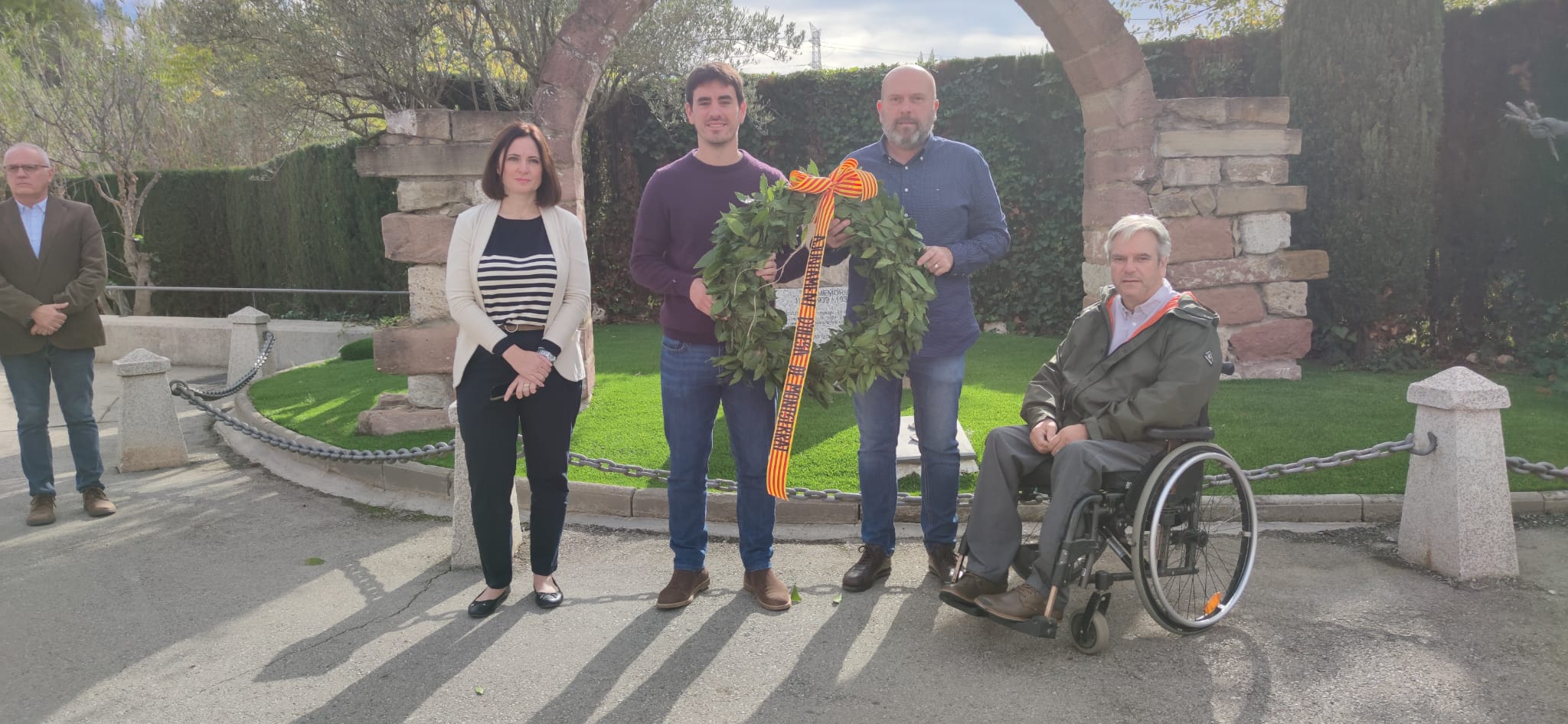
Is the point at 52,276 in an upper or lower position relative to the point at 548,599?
upper

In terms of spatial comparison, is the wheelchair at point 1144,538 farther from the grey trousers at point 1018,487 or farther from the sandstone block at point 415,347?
the sandstone block at point 415,347

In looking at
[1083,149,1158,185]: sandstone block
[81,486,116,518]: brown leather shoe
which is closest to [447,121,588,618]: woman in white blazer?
[81,486,116,518]: brown leather shoe

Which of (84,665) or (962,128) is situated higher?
(962,128)

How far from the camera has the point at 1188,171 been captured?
7.59 metres

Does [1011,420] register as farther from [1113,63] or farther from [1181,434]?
[1181,434]

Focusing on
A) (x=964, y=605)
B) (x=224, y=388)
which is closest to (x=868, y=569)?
(x=964, y=605)

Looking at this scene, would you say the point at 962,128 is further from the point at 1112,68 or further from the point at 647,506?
the point at 647,506

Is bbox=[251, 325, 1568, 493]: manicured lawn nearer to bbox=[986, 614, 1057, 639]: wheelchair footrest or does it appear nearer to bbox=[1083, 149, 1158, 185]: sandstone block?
bbox=[1083, 149, 1158, 185]: sandstone block

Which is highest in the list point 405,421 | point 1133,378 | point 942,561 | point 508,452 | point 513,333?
point 513,333

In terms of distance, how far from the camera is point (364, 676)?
344 cm

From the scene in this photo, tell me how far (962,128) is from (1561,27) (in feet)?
17.6

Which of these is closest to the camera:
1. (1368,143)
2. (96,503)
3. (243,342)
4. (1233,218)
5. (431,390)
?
(96,503)

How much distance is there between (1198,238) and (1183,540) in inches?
184

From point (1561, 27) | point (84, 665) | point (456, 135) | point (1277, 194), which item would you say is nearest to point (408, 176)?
point (456, 135)
